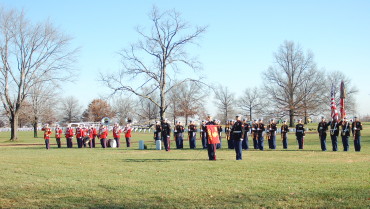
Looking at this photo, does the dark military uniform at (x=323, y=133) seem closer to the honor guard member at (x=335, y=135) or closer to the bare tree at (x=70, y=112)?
the honor guard member at (x=335, y=135)

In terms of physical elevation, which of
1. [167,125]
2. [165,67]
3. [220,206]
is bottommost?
[220,206]

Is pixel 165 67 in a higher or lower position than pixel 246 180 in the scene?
higher

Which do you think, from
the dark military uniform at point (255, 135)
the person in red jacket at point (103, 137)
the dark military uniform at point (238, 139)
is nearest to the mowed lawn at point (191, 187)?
the dark military uniform at point (238, 139)

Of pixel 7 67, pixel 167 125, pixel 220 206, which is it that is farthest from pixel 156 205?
pixel 7 67

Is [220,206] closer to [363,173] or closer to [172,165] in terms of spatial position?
[363,173]

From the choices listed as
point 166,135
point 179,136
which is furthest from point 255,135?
point 166,135

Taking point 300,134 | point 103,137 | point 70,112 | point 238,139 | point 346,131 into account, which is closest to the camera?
point 238,139

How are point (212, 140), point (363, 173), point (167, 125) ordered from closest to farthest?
point (363, 173), point (212, 140), point (167, 125)

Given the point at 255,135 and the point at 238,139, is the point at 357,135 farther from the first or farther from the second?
the point at 238,139

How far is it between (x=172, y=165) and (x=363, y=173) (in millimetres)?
6428

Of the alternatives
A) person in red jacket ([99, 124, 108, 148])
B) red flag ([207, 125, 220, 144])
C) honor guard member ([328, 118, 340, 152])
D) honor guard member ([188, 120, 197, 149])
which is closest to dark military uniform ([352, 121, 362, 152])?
honor guard member ([328, 118, 340, 152])

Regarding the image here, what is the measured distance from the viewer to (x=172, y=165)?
1464 centimetres

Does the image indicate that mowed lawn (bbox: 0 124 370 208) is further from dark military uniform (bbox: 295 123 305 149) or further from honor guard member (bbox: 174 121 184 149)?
honor guard member (bbox: 174 121 184 149)

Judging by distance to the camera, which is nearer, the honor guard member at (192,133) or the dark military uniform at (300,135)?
the dark military uniform at (300,135)
